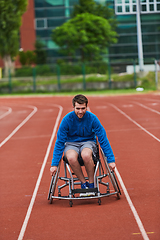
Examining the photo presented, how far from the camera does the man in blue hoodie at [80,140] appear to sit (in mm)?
5109

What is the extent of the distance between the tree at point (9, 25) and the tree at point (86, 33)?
4.19 meters

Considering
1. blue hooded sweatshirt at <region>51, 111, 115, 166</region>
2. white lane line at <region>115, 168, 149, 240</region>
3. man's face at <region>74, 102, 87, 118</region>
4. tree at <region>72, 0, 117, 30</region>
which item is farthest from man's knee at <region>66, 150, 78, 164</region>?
tree at <region>72, 0, 117, 30</region>

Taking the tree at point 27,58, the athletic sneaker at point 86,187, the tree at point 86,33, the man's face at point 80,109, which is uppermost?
the tree at point 86,33

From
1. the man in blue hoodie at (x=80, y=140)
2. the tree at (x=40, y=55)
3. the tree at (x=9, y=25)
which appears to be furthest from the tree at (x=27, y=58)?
the man in blue hoodie at (x=80, y=140)

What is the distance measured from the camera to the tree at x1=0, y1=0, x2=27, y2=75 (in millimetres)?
32500

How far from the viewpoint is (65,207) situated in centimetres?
509

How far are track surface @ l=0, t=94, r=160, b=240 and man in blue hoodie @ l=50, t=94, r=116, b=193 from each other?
1.45ft

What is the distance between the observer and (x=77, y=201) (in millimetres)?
5359

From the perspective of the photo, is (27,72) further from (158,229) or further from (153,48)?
→ (158,229)

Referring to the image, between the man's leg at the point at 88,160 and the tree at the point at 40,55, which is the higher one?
the tree at the point at 40,55

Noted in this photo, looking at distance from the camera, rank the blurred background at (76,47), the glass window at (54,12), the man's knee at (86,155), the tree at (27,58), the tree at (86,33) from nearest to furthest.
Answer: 1. the man's knee at (86,155)
2. the blurred background at (76,47)
3. the tree at (86,33)
4. the tree at (27,58)
5. the glass window at (54,12)

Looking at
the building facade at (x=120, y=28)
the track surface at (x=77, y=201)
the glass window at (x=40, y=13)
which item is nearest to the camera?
the track surface at (x=77, y=201)

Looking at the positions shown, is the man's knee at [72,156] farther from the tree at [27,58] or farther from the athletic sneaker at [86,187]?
the tree at [27,58]

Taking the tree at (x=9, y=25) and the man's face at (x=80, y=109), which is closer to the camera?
the man's face at (x=80, y=109)
